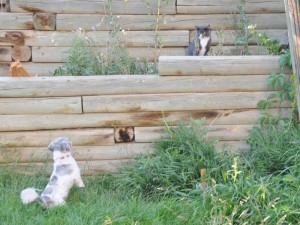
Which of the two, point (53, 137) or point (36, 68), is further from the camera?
point (36, 68)

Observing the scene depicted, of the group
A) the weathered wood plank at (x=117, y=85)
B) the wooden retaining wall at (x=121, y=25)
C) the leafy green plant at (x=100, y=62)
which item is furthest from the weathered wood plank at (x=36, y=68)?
the weathered wood plank at (x=117, y=85)

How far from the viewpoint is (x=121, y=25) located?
20.7 ft

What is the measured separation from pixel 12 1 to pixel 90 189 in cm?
254

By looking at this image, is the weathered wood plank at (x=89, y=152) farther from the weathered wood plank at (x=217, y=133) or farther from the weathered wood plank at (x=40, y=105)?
the weathered wood plank at (x=40, y=105)

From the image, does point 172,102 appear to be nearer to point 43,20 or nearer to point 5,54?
point 43,20

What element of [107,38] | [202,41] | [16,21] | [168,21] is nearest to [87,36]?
[107,38]

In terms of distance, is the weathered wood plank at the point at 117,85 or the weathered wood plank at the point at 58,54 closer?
the weathered wood plank at the point at 117,85

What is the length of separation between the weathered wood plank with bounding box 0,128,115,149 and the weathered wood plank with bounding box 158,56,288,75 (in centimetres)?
76

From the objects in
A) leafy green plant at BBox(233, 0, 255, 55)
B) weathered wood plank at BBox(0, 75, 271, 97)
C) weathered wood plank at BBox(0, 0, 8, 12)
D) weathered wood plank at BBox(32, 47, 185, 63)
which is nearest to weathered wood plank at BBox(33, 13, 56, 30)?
weathered wood plank at BBox(32, 47, 185, 63)

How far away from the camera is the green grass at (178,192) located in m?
4.08

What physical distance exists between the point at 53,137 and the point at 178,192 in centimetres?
127

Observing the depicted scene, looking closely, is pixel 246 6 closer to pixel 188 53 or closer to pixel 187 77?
pixel 188 53

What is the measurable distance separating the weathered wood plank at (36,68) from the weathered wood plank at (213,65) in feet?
5.74

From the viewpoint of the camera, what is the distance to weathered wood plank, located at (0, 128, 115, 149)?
198 inches
